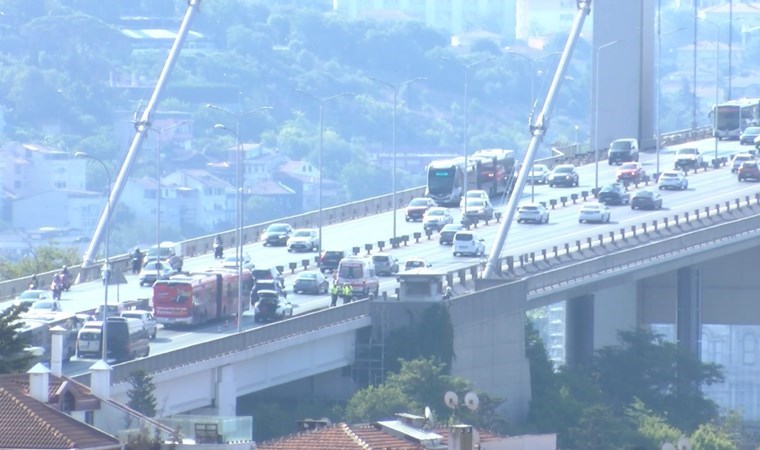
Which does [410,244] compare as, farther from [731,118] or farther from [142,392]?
[731,118]

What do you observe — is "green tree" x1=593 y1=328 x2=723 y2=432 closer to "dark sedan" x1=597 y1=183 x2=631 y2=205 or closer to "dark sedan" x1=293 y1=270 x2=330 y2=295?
"dark sedan" x1=293 y1=270 x2=330 y2=295

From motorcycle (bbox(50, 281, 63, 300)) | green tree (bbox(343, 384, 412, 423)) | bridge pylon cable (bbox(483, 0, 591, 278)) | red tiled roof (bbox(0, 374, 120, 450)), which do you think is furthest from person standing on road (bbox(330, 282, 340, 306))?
red tiled roof (bbox(0, 374, 120, 450))

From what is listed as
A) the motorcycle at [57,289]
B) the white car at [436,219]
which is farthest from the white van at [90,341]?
the white car at [436,219]

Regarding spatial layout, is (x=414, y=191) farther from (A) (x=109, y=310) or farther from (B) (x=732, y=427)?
(A) (x=109, y=310)

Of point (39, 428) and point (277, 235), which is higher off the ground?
point (277, 235)

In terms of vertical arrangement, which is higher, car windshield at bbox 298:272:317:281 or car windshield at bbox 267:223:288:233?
car windshield at bbox 267:223:288:233

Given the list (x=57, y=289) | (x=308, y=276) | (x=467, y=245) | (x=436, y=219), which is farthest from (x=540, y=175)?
(x=57, y=289)
